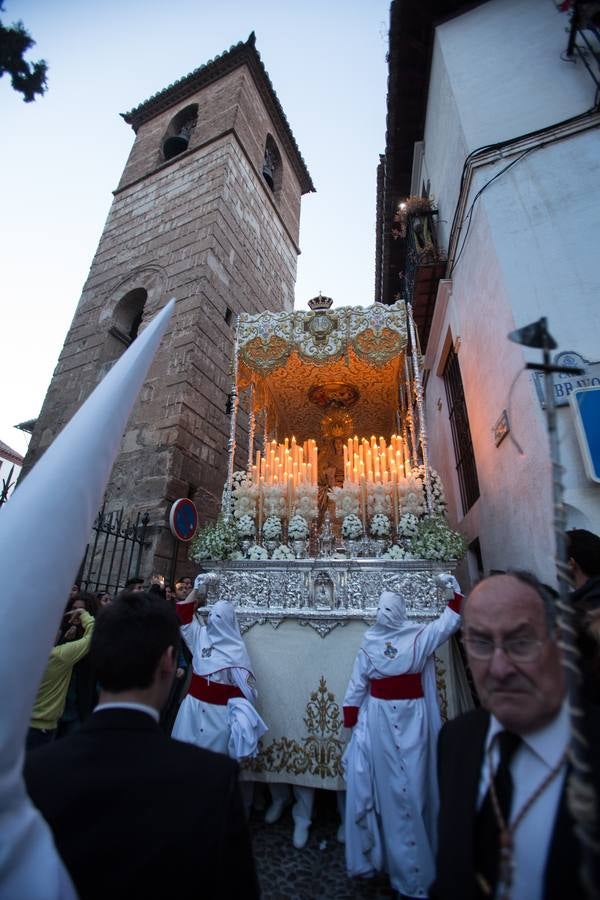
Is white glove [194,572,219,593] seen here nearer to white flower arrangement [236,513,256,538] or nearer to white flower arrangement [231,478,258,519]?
white flower arrangement [236,513,256,538]

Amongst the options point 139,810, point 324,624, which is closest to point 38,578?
point 139,810

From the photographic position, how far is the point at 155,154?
46.3ft

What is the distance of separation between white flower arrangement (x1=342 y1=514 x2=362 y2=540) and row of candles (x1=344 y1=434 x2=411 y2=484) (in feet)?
2.01

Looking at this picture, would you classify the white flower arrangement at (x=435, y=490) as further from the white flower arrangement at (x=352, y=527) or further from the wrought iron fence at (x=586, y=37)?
the wrought iron fence at (x=586, y=37)

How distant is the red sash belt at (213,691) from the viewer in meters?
3.58

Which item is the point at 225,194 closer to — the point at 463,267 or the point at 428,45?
the point at 428,45

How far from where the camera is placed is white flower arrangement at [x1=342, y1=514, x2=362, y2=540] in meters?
5.05

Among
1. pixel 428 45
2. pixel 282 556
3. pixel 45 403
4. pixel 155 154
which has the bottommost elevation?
pixel 282 556

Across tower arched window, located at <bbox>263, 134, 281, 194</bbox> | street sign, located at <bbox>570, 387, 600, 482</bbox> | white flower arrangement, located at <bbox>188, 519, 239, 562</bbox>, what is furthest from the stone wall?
street sign, located at <bbox>570, 387, 600, 482</bbox>

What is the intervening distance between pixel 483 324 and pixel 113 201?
45.1ft

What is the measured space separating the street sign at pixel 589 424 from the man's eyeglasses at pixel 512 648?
10.0 ft

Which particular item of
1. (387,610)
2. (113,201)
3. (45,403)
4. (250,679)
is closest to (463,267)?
(387,610)

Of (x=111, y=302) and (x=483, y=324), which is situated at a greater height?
(x=111, y=302)

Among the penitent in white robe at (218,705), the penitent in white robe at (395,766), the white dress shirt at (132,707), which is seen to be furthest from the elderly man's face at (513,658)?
the penitent in white robe at (218,705)
